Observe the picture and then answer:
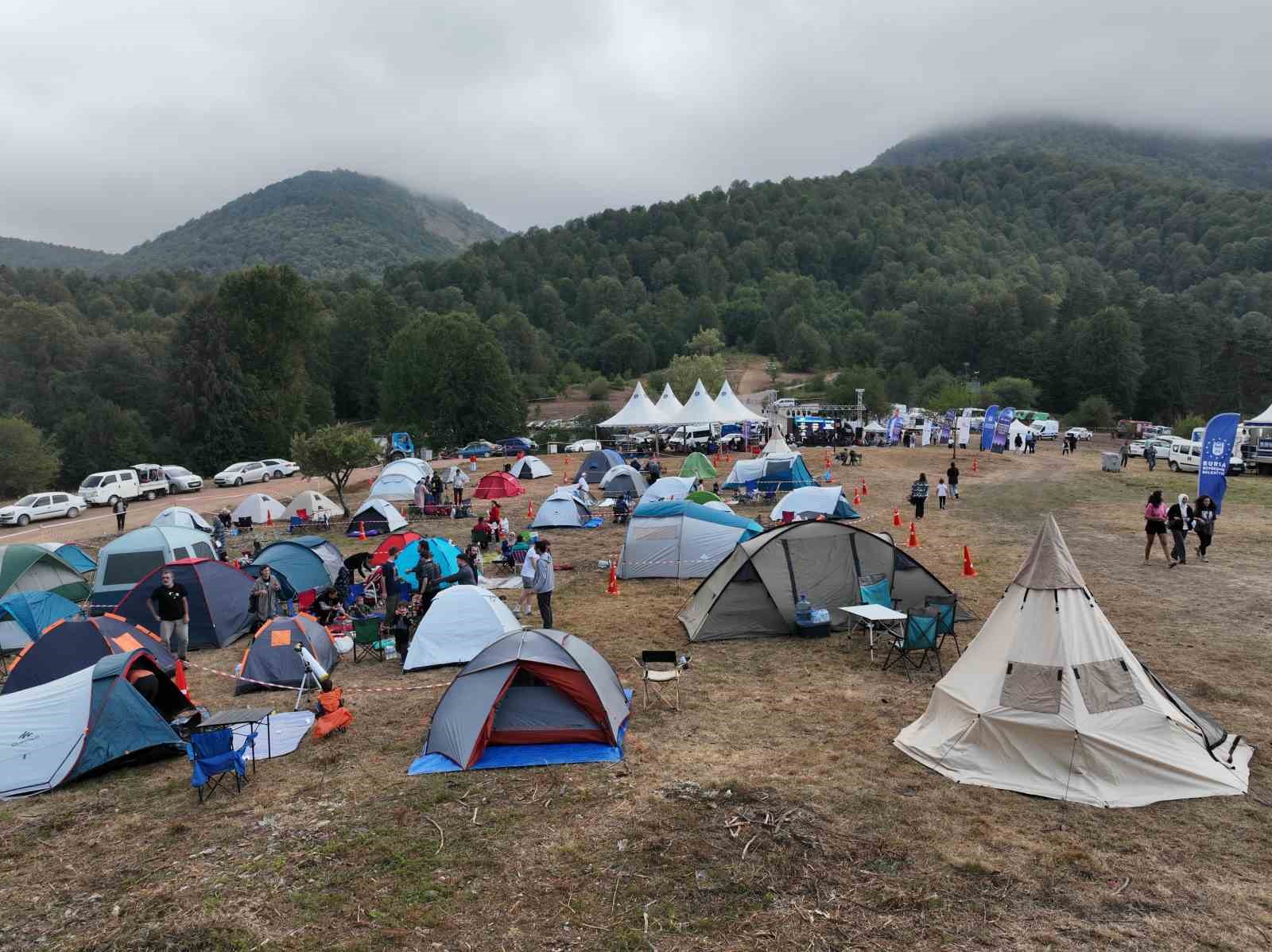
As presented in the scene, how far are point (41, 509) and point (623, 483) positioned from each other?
2141 cm

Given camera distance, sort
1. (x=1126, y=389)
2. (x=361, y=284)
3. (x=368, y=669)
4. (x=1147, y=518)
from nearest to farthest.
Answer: (x=368, y=669) → (x=1147, y=518) → (x=1126, y=389) → (x=361, y=284)

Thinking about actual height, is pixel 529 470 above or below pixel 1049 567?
below

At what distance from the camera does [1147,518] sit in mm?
16078

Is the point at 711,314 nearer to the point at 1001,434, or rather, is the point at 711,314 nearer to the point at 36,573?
the point at 1001,434

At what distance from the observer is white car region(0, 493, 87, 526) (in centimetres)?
2867

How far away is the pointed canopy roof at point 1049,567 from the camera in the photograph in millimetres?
7738

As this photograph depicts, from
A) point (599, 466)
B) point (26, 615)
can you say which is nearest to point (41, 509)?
point (26, 615)

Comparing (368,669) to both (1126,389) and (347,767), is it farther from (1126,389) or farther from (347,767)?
(1126,389)

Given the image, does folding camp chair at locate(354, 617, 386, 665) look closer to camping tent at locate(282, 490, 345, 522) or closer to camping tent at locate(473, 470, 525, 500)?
camping tent at locate(282, 490, 345, 522)

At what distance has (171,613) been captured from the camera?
39.5ft

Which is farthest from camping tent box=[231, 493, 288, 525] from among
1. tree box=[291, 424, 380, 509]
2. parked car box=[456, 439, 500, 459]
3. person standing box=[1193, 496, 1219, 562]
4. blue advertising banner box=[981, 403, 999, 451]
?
blue advertising banner box=[981, 403, 999, 451]

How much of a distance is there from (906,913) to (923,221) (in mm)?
157402

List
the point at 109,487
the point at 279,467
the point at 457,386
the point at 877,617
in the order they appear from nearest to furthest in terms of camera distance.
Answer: the point at 877,617
the point at 109,487
the point at 279,467
the point at 457,386

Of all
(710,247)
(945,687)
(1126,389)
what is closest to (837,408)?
(1126,389)
